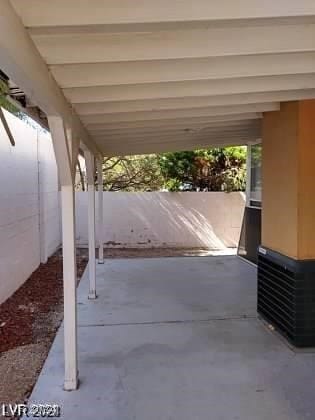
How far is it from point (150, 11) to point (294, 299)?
324 cm

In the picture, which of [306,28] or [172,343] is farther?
[172,343]

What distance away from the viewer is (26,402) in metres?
3.21

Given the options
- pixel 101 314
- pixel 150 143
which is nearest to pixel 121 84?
pixel 101 314

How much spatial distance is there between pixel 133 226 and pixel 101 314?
21.5 feet

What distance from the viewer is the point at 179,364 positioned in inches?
153

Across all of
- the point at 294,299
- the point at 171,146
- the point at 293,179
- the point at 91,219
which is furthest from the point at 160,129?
the point at 294,299

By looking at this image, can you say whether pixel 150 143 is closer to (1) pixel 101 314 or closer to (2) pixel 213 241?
(1) pixel 101 314

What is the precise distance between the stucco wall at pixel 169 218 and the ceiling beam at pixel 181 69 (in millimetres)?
9083

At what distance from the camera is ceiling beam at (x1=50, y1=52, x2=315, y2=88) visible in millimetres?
2684

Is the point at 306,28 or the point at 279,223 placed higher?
the point at 306,28

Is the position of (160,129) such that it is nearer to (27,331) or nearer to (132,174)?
(27,331)

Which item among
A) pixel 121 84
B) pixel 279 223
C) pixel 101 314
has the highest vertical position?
pixel 121 84

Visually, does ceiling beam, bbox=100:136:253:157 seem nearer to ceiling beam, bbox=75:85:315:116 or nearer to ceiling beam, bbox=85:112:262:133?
ceiling beam, bbox=85:112:262:133

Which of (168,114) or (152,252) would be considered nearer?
(168,114)
